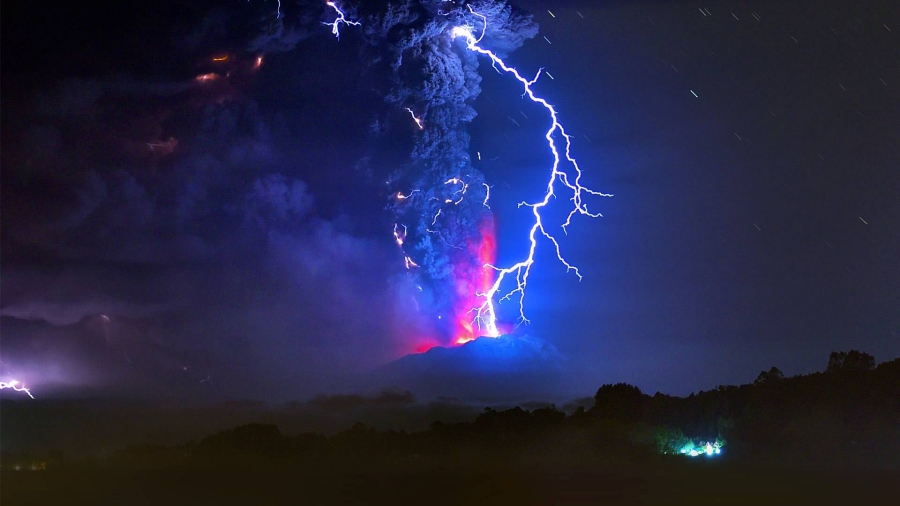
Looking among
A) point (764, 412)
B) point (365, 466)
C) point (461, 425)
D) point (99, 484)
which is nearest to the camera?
point (99, 484)

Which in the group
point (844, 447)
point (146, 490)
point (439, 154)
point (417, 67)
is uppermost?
point (417, 67)

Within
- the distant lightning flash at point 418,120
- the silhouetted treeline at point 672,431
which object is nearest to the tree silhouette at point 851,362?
the silhouetted treeline at point 672,431

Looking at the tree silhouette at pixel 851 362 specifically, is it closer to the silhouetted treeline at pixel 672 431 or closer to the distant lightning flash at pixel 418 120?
the silhouetted treeline at pixel 672 431

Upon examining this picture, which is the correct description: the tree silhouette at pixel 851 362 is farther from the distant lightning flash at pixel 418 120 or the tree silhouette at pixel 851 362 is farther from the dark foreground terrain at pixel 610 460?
the distant lightning flash at pixel 418 120

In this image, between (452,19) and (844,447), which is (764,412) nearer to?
(844,447)

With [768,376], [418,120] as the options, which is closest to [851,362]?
[768,376]

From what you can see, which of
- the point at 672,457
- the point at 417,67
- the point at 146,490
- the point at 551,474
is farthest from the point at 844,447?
the point at 146,490

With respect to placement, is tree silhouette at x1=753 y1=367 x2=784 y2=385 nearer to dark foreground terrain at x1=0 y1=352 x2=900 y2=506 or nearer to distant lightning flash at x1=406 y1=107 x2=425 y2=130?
dark foreground terrain at x1=0 y1=352 x2=900 y2=506

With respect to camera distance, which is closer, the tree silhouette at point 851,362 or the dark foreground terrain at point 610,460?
the dark foreground terrain at point 610,460

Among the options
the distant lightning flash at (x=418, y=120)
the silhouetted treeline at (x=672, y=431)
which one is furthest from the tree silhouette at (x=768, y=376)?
the distant lightning flash at (x=418, y=120)

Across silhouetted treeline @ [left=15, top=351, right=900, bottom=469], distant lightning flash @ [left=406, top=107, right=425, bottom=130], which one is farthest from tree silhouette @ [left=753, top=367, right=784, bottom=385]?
distant lightning flash @ [left=406, top=107, right=425, bottom=130]

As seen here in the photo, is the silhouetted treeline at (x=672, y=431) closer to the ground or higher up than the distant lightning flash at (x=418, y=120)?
closer to the ground
